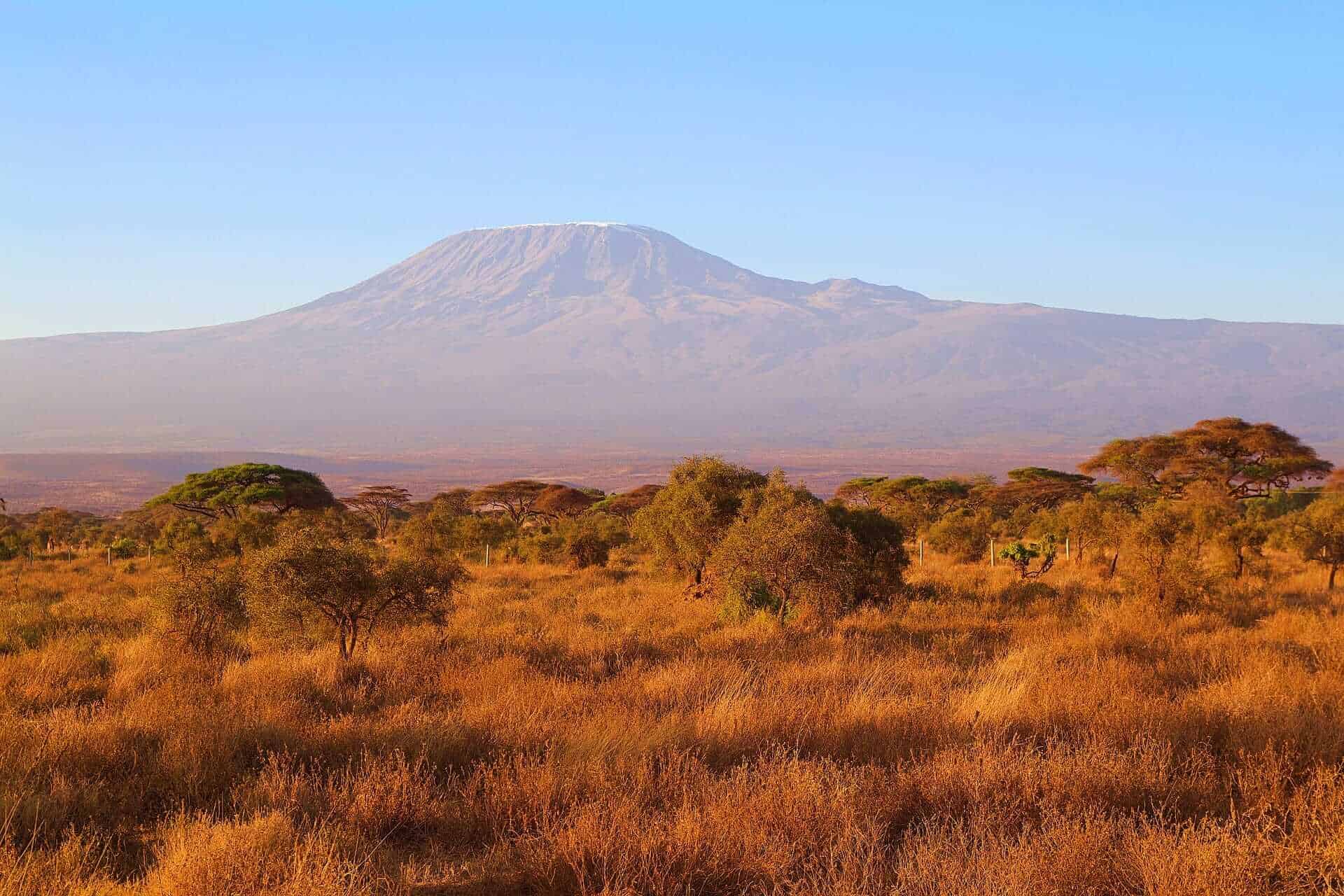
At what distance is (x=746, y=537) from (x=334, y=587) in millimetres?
6499

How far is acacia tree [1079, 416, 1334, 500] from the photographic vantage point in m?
39.9

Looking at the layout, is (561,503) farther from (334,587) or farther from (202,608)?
(334,587)

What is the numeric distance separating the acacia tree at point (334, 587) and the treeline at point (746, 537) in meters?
0.03

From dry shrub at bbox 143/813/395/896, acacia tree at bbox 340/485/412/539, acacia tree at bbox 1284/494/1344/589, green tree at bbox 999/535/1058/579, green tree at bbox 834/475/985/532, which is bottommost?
acacia tree at bbox 340/485/412/539

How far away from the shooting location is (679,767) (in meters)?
5.98

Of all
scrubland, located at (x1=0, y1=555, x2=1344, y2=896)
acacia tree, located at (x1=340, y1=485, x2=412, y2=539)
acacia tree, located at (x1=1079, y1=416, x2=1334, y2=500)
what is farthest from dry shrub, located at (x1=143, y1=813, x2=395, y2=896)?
acacia tree, located at (x1=340, y1=485, x2=412, y2=539)

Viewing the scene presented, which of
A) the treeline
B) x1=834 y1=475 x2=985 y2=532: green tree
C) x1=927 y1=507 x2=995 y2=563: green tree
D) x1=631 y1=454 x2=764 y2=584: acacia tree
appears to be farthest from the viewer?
x1=834 y1=475 x2=985 y2=532: green tree

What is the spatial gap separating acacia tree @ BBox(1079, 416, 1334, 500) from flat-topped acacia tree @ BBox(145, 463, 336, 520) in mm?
36070

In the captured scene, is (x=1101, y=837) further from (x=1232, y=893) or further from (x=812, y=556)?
(x=812, y=556)

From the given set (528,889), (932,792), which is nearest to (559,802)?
(528,889)

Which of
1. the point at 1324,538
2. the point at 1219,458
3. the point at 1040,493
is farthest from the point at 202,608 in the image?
the point at 1219,458

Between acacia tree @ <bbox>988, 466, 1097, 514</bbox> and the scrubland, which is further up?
the scrubland

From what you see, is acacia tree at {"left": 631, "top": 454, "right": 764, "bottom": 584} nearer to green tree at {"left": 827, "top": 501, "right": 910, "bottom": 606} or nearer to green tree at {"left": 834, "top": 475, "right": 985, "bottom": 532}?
green tree at {"left": 827, "top": 501, "right": 910, "bottom": 606}

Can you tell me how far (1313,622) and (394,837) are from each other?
12.9 m
